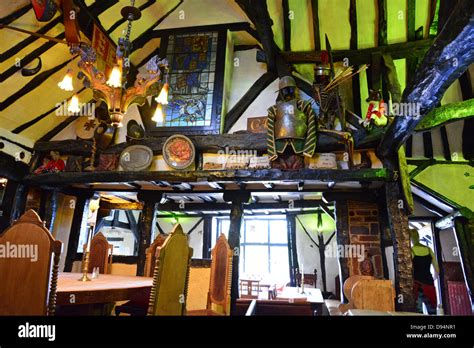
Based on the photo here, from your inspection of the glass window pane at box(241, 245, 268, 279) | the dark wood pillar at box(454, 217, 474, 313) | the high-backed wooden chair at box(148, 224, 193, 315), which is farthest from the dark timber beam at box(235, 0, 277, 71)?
the glass window pane at box(241, 245, 268, 279)

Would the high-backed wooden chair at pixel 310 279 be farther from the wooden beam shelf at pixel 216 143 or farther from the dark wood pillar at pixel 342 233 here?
the wooden beam shelf at pixel 216 143

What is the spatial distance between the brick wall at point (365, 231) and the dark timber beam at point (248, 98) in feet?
8.63

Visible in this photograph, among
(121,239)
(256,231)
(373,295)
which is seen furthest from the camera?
(121,239)

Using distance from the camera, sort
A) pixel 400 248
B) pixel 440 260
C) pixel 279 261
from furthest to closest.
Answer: pixel 279 261 < pixel 440 260 < pixel 400 248

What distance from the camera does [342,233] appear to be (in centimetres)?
532

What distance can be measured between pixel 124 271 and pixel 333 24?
6402mm

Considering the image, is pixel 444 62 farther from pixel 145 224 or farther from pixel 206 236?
pixel 206 236

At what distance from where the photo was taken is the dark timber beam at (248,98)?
5.79m

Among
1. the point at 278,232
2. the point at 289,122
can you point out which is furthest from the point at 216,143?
the point at 278,232

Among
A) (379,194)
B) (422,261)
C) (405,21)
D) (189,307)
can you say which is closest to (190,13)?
(405,21)

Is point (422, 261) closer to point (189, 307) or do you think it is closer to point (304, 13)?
point (189, 307)

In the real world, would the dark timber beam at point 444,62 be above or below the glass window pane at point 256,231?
above

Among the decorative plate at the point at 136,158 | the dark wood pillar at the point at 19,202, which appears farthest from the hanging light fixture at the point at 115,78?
the dark wood pillar at the point at 19,202

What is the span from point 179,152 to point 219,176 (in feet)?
3.01
